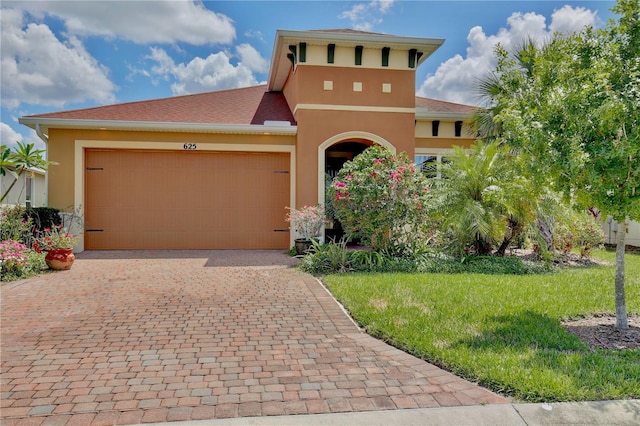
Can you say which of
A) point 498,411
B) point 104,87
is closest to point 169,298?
point 498,411

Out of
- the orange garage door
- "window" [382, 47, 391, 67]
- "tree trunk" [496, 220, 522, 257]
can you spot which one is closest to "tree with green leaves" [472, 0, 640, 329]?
"tree trunk" [496, 220, 522, 257]

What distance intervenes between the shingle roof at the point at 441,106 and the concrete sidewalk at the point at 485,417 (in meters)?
13.7

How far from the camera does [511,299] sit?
605 centimetres

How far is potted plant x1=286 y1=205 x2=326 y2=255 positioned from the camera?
1048cm

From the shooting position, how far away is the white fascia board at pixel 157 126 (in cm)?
1104

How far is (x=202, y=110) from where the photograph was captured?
12.9 metres

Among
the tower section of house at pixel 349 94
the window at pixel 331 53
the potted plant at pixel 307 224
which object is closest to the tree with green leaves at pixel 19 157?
the potted plant at pixel 307 224

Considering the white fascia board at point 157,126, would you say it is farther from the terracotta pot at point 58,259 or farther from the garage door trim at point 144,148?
the terracotta pot at point 58,259

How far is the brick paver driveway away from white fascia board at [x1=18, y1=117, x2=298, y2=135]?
5704 millimetres

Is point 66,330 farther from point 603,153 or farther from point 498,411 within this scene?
point 603,153

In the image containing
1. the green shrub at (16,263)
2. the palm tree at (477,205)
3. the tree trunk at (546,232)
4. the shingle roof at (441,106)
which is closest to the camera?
the green shrub at (16,263)

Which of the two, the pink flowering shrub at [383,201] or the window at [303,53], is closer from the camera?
the pink flowering shrub at [383,201]

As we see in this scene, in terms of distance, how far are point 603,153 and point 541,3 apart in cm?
822

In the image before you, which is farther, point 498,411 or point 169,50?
point 169,50
